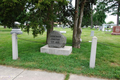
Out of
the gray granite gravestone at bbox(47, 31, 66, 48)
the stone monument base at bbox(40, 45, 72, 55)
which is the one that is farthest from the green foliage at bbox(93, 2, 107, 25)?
the stone monument base at bbox(40, 45, 72, 55)

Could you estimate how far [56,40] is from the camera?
5.72 metres

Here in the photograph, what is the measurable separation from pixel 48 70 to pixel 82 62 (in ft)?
5.11

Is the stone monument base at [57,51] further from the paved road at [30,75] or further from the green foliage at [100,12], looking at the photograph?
the green foliage at [100,12]

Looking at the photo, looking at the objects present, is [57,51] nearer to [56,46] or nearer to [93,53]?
[56,46]

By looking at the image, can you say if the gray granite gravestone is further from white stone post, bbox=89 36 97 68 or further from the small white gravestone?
white stone post, bbox=89 36 97 68

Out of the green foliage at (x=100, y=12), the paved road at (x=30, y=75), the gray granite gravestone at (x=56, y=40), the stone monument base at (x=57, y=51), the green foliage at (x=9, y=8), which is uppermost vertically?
the green foliage at (x=100, y=12)

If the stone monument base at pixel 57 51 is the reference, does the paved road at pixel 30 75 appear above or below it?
below

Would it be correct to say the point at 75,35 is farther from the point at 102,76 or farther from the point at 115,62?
the point at 102,76

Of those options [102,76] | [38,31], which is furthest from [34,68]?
[102,76]

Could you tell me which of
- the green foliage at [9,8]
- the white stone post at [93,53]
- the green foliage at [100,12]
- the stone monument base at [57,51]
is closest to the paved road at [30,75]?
the white stone post at [93,53]

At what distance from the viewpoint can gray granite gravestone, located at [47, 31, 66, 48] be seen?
561 cm

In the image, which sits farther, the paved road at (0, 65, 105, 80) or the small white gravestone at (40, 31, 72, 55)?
the small white gravestone at (40, 31, 72, 55)

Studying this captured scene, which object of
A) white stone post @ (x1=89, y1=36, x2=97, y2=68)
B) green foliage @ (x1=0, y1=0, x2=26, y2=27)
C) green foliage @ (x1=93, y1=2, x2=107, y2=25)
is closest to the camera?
white stone post @ (x1=89, y1=36, x2=97, y2=68)

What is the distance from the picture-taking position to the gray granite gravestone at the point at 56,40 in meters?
5.61
